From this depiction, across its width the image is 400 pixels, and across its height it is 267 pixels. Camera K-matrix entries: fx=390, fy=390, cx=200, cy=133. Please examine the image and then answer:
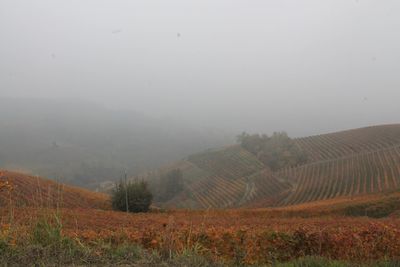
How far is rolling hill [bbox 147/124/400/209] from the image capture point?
52.5 m

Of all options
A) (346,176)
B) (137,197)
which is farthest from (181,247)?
(346,176)

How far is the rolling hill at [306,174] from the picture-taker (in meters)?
52.5

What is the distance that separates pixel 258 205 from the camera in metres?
54.8

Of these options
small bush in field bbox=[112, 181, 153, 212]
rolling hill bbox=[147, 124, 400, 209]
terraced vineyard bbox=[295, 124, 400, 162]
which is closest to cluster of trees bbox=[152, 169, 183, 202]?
rolling hill bbox=[147, 124, 400, 209]

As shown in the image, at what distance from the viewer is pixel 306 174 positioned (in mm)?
64125

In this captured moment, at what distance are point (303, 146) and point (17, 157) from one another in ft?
339

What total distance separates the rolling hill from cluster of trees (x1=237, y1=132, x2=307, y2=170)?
71.1 inches

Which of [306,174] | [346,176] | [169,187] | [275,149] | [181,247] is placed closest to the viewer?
[181,247]

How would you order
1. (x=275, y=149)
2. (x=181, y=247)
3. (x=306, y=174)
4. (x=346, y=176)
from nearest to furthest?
(x=181, y=247)
(x=346, y=176)
(x=306, y=174)
(x=275, y=149)

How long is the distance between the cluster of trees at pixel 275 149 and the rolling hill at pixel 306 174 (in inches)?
71.1

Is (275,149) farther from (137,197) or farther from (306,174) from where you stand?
(137,197)

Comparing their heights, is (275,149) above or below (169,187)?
above

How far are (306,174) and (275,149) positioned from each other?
17.0 meters

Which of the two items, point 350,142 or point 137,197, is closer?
point 137,197
